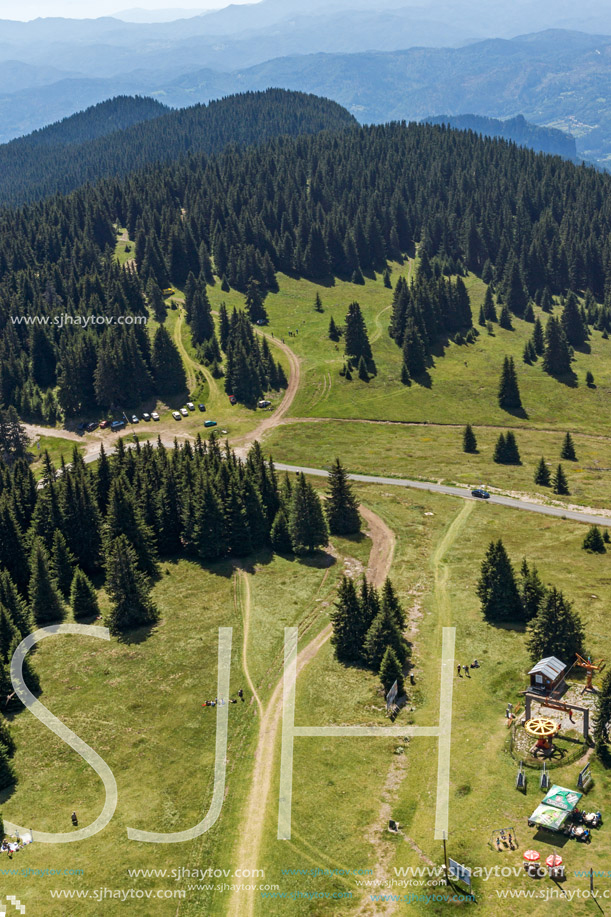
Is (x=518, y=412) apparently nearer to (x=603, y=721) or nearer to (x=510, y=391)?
(x=510, y=391)

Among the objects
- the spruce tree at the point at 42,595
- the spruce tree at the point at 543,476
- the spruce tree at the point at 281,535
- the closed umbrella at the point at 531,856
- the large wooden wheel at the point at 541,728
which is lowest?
the spruce tree at the point at 543,476

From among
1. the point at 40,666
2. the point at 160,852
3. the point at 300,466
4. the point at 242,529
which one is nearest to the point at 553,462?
the point at 300,466

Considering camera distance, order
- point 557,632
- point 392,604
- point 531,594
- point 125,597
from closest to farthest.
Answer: point 557,632 → point 392,604 → point 531,594 → point 125,597

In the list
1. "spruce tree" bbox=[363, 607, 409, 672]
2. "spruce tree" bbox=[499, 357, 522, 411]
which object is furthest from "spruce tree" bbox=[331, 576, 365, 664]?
"spruce tree" bbox=[499, 357, 522, 411]

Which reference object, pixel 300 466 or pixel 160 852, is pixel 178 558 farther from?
pixel 160 852

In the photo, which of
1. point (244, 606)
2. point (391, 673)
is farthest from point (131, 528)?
point (391, 673)

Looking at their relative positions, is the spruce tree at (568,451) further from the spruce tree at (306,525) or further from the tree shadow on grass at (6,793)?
the tree shadow on grass at (6,793)

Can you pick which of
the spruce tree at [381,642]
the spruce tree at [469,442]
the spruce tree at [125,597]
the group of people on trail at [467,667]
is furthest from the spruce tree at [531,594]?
the spruce tree at [469,442]
